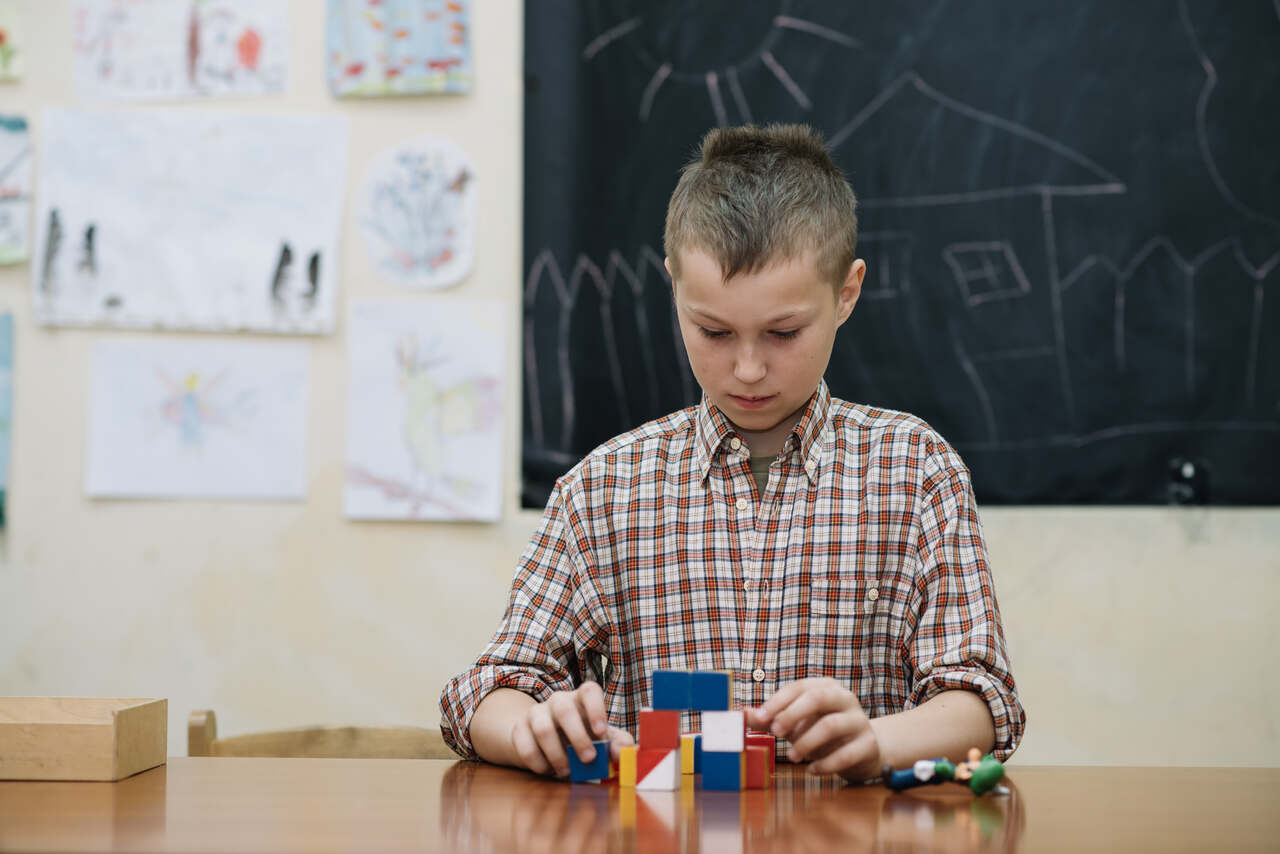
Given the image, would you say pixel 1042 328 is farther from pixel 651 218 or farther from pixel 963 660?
pixel 963 660

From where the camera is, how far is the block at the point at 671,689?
93cm

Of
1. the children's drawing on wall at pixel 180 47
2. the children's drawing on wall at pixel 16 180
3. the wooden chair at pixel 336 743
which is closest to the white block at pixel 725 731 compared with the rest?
the wooden chair at pixel 336 743

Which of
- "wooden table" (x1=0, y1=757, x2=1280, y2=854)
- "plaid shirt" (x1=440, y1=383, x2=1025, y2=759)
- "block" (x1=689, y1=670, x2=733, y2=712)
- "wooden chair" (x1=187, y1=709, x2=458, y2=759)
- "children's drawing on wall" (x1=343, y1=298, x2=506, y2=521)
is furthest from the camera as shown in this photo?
"children's drawing on wall" (x1=343, y1=298, x2=506, y2=521)

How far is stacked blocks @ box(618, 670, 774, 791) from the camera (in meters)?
0.92

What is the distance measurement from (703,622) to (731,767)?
32 centimetres

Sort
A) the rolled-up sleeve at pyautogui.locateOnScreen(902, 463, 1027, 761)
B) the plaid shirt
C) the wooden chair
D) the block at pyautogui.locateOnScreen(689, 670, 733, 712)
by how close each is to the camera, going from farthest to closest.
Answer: the wooden chair < the plaid shirt < the rolled-up sleeve at pyautogui.locateOnScreen(902, 463, 1027, 761) < the block at pyautogui.locateOnScreen(689, 670, 733, 712)

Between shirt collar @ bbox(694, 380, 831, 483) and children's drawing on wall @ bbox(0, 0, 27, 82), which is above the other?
children's drawing on wall @ bbox(0, 0, 27, 82)

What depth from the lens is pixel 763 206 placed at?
1194 mm

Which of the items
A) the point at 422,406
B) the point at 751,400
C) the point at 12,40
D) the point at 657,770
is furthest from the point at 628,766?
the point at 12,40

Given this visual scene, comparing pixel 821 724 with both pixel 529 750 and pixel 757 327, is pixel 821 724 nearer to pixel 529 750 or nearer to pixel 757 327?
pixel 529 750

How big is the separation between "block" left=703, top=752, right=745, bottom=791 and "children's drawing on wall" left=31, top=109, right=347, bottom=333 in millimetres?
1487

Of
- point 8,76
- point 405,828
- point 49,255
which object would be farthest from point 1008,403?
point 8,76

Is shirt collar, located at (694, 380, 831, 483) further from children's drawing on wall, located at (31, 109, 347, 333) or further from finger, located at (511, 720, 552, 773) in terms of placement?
children's drawing on wall, located at (31, 109, 347, 333)

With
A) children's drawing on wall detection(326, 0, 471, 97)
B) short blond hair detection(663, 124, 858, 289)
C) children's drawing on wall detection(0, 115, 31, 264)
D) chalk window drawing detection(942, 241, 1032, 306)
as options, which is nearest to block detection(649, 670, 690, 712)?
Answer: short blond hair detection(663, 124, 858, 289)
